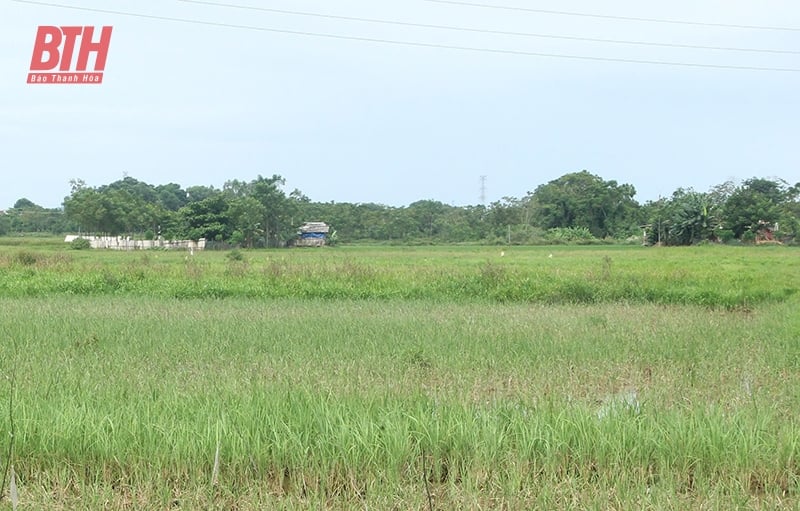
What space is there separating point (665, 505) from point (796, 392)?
103 inches

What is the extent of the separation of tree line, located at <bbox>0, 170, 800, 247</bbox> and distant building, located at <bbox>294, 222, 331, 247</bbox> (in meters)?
1.08

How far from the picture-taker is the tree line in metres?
41.2

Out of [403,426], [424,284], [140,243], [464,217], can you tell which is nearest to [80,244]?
[140,243]

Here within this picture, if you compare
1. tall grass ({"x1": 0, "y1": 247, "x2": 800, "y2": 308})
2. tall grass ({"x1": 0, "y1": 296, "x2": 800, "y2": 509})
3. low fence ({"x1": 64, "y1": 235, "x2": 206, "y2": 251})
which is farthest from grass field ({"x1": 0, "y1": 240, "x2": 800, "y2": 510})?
low fence ({"x1": 64, "y1": 235, "x2": 206, "y2": 251})

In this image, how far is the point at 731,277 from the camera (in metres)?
13.5

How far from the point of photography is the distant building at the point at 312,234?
153 feet

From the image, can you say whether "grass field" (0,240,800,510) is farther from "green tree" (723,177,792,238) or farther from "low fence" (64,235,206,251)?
"green tree" (723,177,792,238)

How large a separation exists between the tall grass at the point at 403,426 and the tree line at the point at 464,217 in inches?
1455

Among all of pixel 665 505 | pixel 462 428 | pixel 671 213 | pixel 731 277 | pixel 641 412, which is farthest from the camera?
pixel 671 213

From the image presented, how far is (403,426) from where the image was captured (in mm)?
3184

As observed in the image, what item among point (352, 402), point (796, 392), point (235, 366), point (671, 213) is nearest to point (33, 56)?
point (235, 366)

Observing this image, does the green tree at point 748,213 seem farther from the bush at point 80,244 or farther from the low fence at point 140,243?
the bush at point 80,244

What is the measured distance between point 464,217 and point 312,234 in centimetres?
1875

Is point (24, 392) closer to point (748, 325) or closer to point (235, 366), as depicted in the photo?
point (235, 366)
